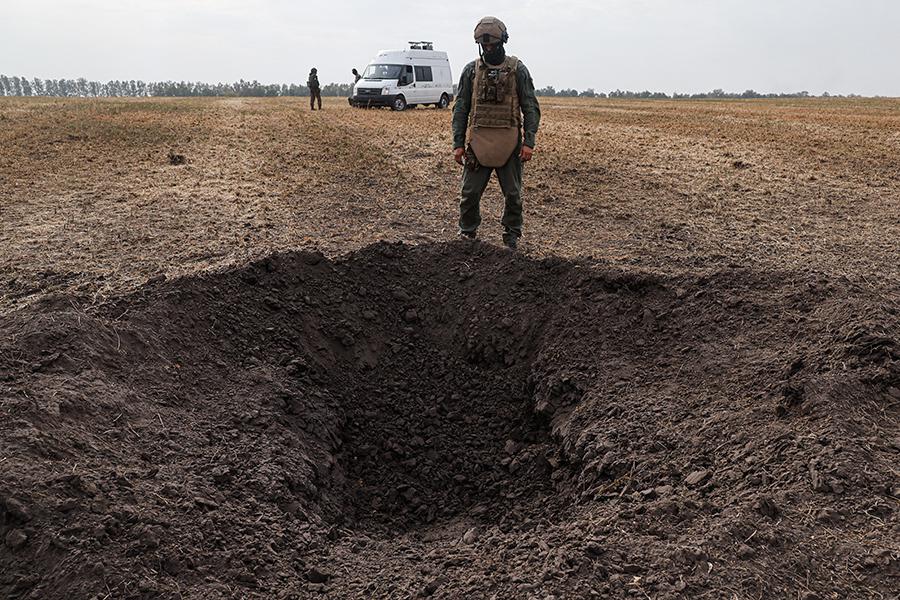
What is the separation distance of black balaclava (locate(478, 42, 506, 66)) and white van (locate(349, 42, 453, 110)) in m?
21.1

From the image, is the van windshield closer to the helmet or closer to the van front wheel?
the van front wheel

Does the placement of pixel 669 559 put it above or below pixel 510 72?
below

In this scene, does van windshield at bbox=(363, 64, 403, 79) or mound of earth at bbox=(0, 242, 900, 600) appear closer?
mound of earth at bbox=(0, 242, 900, 600)

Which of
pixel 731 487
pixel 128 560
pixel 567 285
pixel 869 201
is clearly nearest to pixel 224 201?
pixel 567 285

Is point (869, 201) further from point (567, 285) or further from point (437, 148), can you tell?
point (437, 148)

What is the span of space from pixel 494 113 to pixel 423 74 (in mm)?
22552

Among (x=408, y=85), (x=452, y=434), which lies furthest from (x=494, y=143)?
(x=408, y=85)

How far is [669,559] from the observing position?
2475 mm

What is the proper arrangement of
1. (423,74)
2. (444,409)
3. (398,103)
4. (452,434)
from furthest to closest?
(423,74) → (398,103) → (444,409) → (452,434)

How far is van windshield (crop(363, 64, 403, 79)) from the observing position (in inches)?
1033

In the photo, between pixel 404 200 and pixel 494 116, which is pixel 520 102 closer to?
pixel 494 116

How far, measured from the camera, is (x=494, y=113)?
236 inches

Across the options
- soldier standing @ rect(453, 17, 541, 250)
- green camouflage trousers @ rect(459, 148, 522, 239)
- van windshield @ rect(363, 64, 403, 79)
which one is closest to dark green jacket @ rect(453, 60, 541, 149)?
soldier standing @ rect(453, 17, 541, 250)

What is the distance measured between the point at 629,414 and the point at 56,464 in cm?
281
